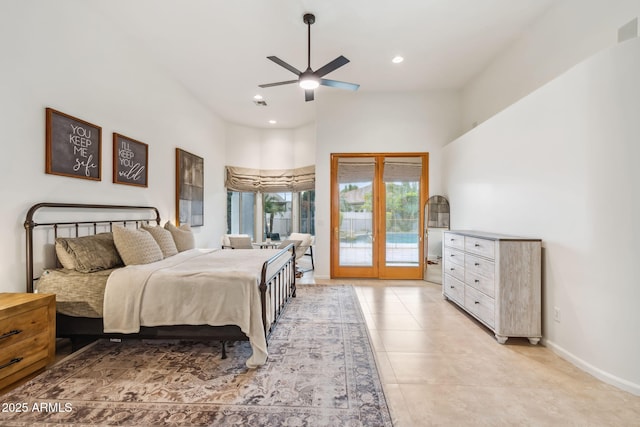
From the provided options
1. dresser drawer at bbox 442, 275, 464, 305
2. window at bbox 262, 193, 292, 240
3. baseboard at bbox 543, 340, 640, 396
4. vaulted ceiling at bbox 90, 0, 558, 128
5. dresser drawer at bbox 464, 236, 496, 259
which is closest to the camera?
baseboard at bbox 543, 340, 640, 396

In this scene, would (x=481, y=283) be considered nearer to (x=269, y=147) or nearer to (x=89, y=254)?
(x=89, y=254)

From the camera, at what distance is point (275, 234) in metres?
7.38

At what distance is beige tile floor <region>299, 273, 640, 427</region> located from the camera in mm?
1811

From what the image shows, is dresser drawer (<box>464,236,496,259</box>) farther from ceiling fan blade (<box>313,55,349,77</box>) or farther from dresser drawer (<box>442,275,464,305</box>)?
ceiling fan blade (<box>313,55,349,77</box>)

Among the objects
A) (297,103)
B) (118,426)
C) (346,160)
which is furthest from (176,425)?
(297,103)

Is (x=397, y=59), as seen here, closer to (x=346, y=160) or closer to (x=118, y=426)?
(x=346, y=160)

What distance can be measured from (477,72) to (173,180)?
5.27 m

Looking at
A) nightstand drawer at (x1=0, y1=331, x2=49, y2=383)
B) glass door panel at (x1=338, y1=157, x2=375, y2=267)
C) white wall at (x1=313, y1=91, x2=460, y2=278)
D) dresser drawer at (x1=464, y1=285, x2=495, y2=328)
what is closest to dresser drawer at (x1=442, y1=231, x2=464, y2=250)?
dresser drawer at (x1=464, y1=285, x2=495, y2=328)

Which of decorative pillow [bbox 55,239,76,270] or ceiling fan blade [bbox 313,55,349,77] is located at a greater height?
ceiling fan blade [bbox 313,55,349,77]

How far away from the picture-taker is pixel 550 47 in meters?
3.26

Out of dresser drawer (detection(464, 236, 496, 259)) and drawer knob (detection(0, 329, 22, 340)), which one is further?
Result: dresser drawer (detection(464, 236, 496, 259))

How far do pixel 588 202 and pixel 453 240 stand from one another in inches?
68.0

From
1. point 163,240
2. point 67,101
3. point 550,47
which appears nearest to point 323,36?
point 550,47

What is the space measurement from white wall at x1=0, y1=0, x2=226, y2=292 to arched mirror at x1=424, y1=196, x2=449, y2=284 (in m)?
4.49
